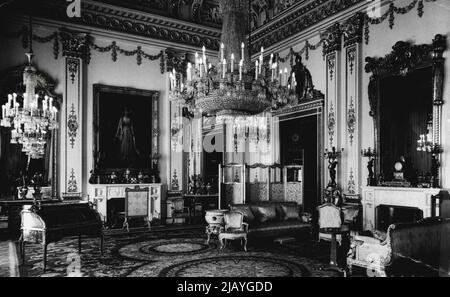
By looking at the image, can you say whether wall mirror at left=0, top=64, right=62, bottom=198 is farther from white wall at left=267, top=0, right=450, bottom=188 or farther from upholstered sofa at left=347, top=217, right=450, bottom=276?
upholstered sofa at left=347, top=217, right=450, bottom=276

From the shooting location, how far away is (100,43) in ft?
29.9

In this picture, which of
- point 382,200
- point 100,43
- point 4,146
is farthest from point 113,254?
point 100,43

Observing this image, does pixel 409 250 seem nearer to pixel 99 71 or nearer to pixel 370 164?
pixel 370 164

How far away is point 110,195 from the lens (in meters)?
8.67

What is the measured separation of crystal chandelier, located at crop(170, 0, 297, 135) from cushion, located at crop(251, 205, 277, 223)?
2.09 metres

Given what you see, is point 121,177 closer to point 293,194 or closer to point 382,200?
point 293,194

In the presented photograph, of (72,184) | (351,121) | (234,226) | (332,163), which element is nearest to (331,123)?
(351,121)

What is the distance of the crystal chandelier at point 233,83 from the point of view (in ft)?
17.3

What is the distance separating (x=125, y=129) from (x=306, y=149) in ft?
14.5

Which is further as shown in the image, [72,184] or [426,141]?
[72,184]

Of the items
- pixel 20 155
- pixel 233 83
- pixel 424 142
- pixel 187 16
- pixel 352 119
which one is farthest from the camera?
pixel 187 16

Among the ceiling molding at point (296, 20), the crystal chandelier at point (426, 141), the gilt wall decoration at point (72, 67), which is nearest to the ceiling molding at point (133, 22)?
the gilt wall decoration at point (72, 67)
